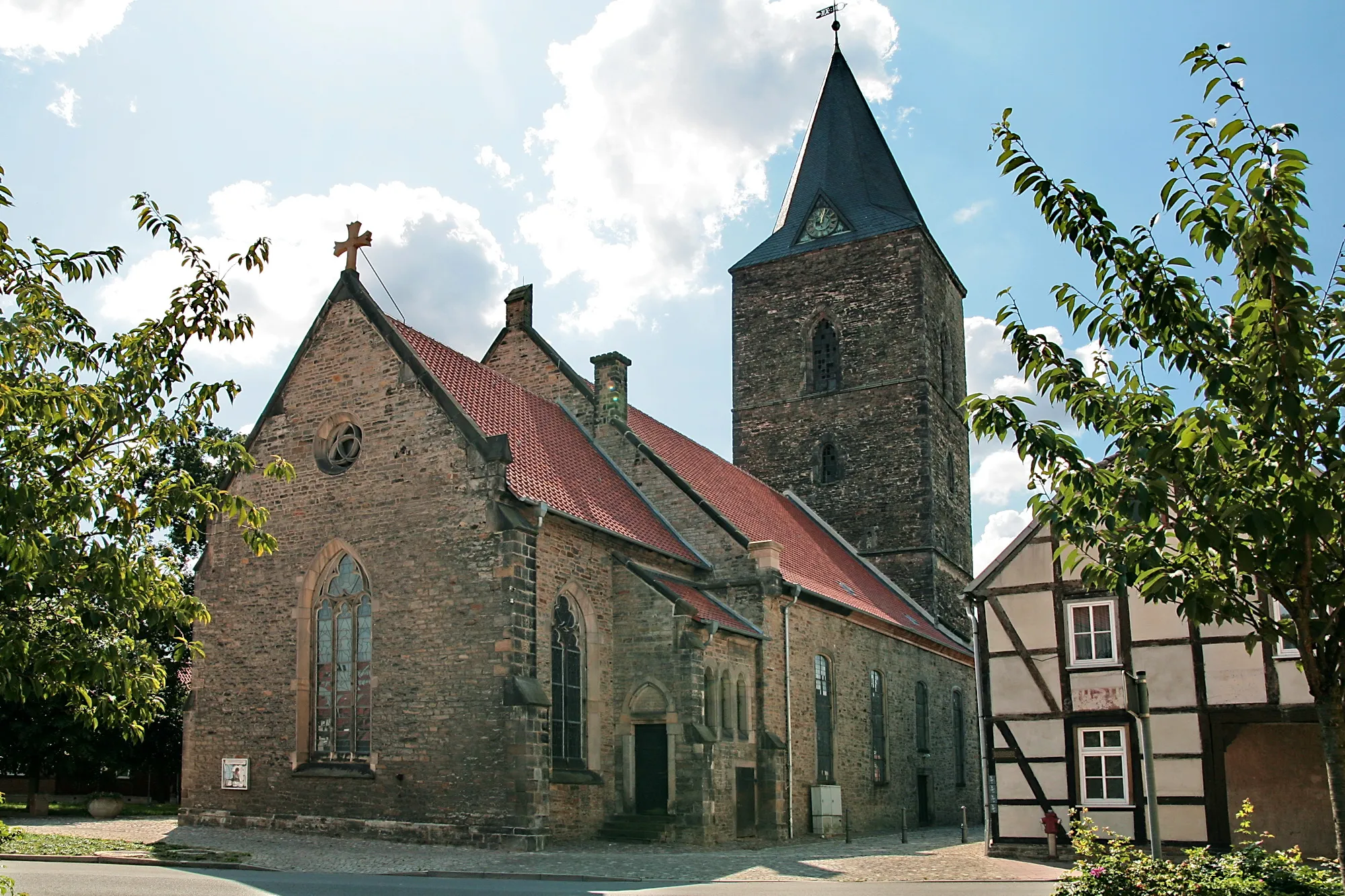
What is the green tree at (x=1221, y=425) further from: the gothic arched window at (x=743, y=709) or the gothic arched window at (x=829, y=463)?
the gothic arched window at (x=829, y=463)

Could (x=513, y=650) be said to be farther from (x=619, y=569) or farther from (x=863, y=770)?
(x=863, y=770)

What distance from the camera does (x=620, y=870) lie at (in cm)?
1525

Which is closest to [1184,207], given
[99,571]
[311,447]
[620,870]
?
[99,571]

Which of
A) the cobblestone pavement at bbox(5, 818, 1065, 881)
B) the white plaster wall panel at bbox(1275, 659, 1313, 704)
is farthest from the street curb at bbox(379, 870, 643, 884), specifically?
the white plaster wall panel at bbox(1275, 659, 1313, 704)

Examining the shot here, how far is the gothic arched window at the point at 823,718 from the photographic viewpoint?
24750 mm

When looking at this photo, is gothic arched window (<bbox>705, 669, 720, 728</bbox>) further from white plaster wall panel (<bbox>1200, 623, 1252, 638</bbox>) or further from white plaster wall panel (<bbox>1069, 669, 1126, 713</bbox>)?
white plaster wall panel (<bbox>1200, 623, 1252, 638</bbox>)

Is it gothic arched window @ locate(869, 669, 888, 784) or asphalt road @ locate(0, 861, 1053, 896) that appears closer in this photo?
asphalt road @ locate(0, 861, 1053, 896)

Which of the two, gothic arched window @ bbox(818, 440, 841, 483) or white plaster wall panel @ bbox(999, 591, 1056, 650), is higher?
gothic arched window @ bbox(818, 440, 841, 483)

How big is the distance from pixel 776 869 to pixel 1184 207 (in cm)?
1146

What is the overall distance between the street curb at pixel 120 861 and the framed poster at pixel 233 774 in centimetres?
425

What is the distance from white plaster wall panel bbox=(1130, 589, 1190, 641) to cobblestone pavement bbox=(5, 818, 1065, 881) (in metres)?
3.88

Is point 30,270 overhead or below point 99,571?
overhead

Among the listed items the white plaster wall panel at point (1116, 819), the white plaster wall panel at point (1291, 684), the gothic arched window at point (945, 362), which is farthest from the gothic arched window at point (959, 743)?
the white plaster wall panel at point (1291, 684)

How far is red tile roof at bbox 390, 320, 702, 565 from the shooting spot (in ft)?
66.9
